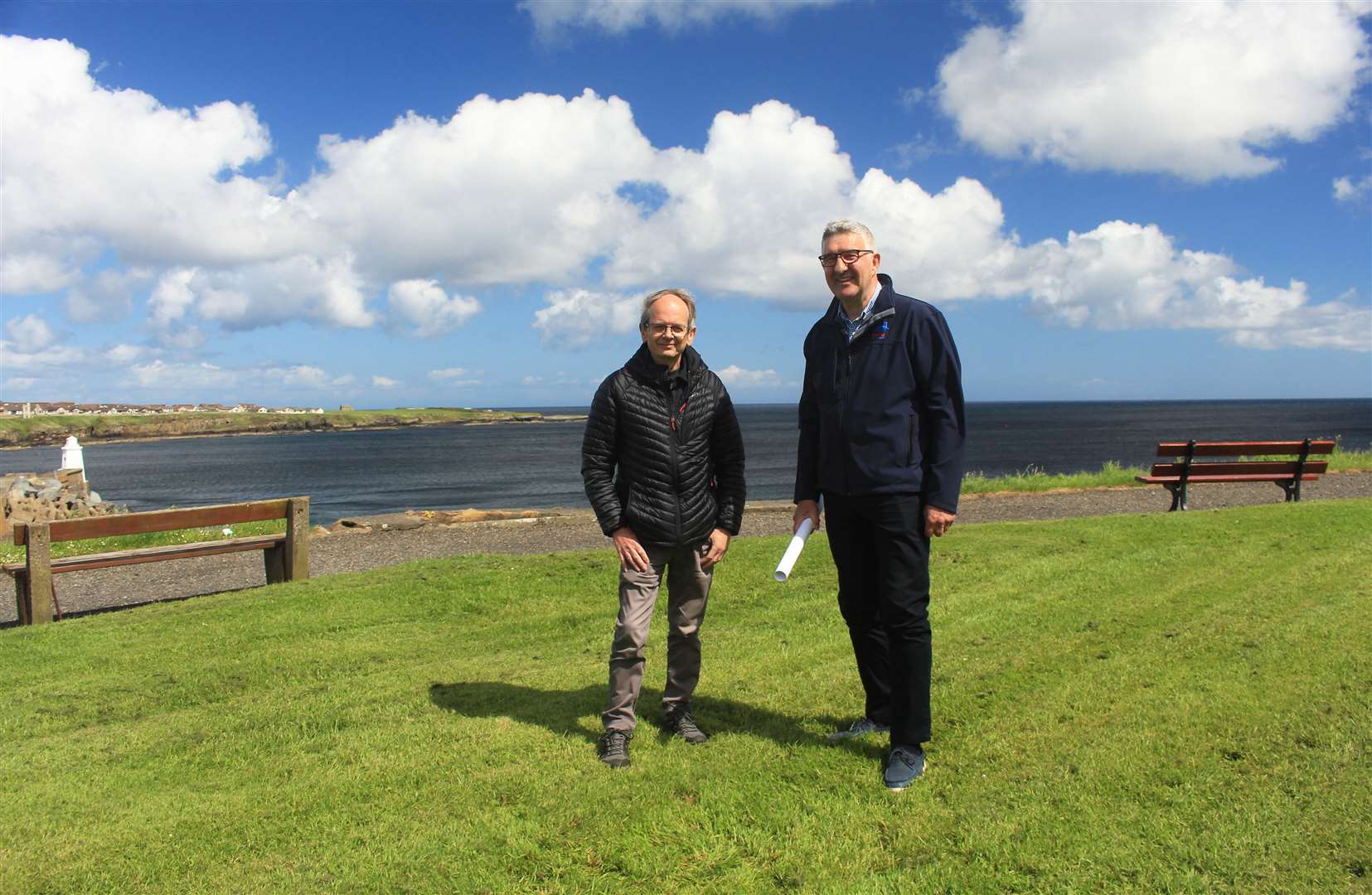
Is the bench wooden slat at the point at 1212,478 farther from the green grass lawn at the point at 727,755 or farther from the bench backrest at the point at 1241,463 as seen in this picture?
Result: the green grass lawn at the point at 727,755

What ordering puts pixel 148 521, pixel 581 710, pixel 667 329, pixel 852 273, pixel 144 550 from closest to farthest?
1. pixel 852 273
2. pixel 667 329
3. pixel 581 710
4. pixel 148 521
5. pixel 144 550

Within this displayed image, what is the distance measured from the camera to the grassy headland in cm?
11550

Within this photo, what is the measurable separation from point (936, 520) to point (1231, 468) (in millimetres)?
12338

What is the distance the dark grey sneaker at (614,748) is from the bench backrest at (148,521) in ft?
19.8

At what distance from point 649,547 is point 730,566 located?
483cm

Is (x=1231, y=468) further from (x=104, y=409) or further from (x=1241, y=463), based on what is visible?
(x=104, y=409)

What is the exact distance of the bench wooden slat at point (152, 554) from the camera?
28.6ft

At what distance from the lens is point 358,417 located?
575 feet

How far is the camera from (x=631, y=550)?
13.1ft

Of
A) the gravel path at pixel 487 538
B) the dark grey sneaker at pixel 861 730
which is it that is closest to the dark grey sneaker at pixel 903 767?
the dark grey sneaker at pixel 861 730

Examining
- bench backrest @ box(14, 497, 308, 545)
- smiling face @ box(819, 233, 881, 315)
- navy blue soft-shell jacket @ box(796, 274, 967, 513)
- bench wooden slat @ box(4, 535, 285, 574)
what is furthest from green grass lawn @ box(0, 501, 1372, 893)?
smiling face @ box(819, 233, 881, 315)

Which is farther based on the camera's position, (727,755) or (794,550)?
(727,755)

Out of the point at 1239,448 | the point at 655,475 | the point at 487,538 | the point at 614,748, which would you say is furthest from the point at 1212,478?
the point at 614,748

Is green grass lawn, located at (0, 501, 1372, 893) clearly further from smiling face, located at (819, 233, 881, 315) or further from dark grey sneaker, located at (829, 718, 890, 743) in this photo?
smiling face, located at (819, 233, 881, 315)
